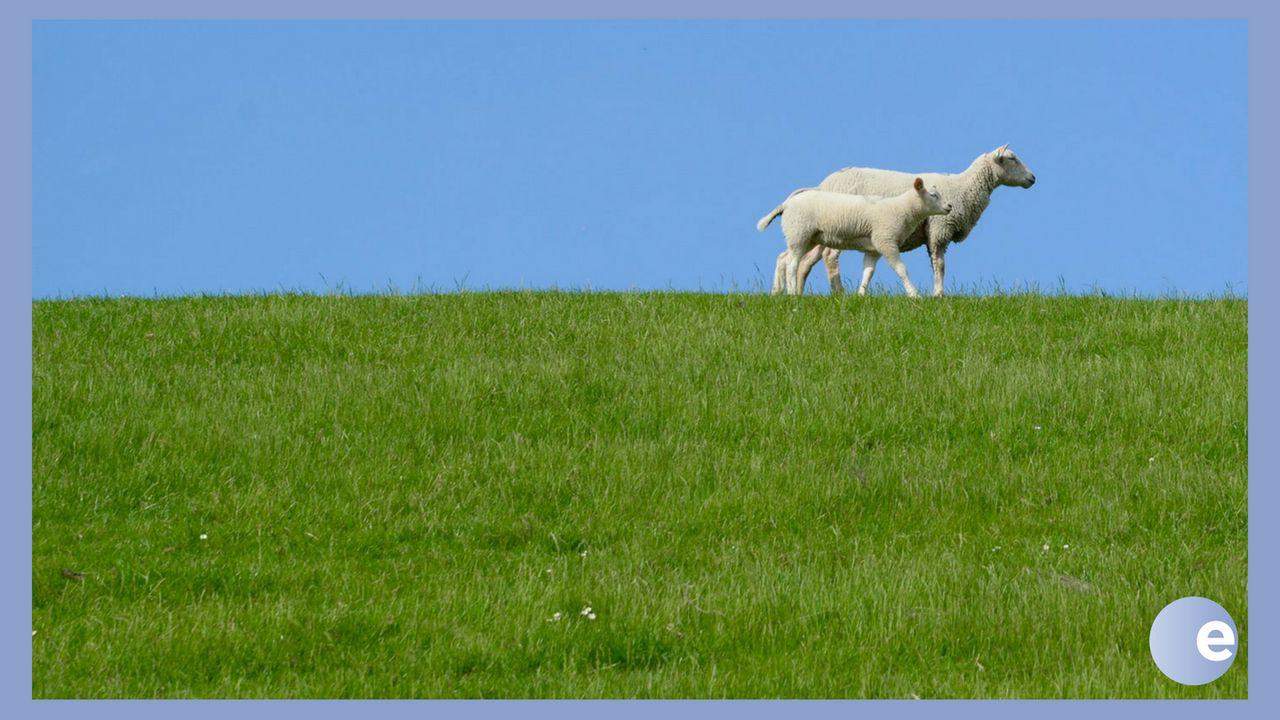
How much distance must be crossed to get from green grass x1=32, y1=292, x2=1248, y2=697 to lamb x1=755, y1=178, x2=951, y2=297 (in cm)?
187

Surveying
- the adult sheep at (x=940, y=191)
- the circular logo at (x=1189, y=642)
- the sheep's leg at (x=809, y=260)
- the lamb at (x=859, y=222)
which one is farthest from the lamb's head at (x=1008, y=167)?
the circular logo at (x=1189, y=642)

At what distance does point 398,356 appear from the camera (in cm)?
1424

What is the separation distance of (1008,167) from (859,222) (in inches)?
140

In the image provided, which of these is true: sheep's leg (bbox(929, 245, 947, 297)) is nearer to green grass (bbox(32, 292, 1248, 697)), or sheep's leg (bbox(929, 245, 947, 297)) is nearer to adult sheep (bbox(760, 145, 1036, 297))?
adult sheep (bbox(760, 145, 1036, 297))

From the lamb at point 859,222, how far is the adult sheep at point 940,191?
51cm

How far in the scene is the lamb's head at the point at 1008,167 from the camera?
66.6 feet

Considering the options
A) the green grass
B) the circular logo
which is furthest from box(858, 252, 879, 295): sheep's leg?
the circular logo

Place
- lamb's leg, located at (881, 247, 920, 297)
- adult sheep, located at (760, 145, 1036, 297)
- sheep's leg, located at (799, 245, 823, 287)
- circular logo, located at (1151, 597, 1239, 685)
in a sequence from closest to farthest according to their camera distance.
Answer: circular logo, located at (1151, 597, 1239, 685), lamb's leg, located at (881, 247, 920, 297), adult sheep, located at (760, 145, 1036, 297), sheep's leg, located at (799, 245, 823, 287)

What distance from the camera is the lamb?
1797cm

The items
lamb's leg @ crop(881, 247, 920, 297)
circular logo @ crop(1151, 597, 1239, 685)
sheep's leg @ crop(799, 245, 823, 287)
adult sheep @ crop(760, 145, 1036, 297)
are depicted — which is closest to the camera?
circular logo @ crop(1151, 597, 1239, 685)

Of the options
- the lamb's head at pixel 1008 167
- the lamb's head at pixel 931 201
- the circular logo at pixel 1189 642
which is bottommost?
the circular logo at pixel 1189 642

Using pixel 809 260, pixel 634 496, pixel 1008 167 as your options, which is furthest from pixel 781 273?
pixel 634 496

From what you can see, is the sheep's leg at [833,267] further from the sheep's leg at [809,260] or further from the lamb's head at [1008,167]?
the lamb's head at [1008,167]

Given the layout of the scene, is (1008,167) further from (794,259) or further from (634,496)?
(634,496)
